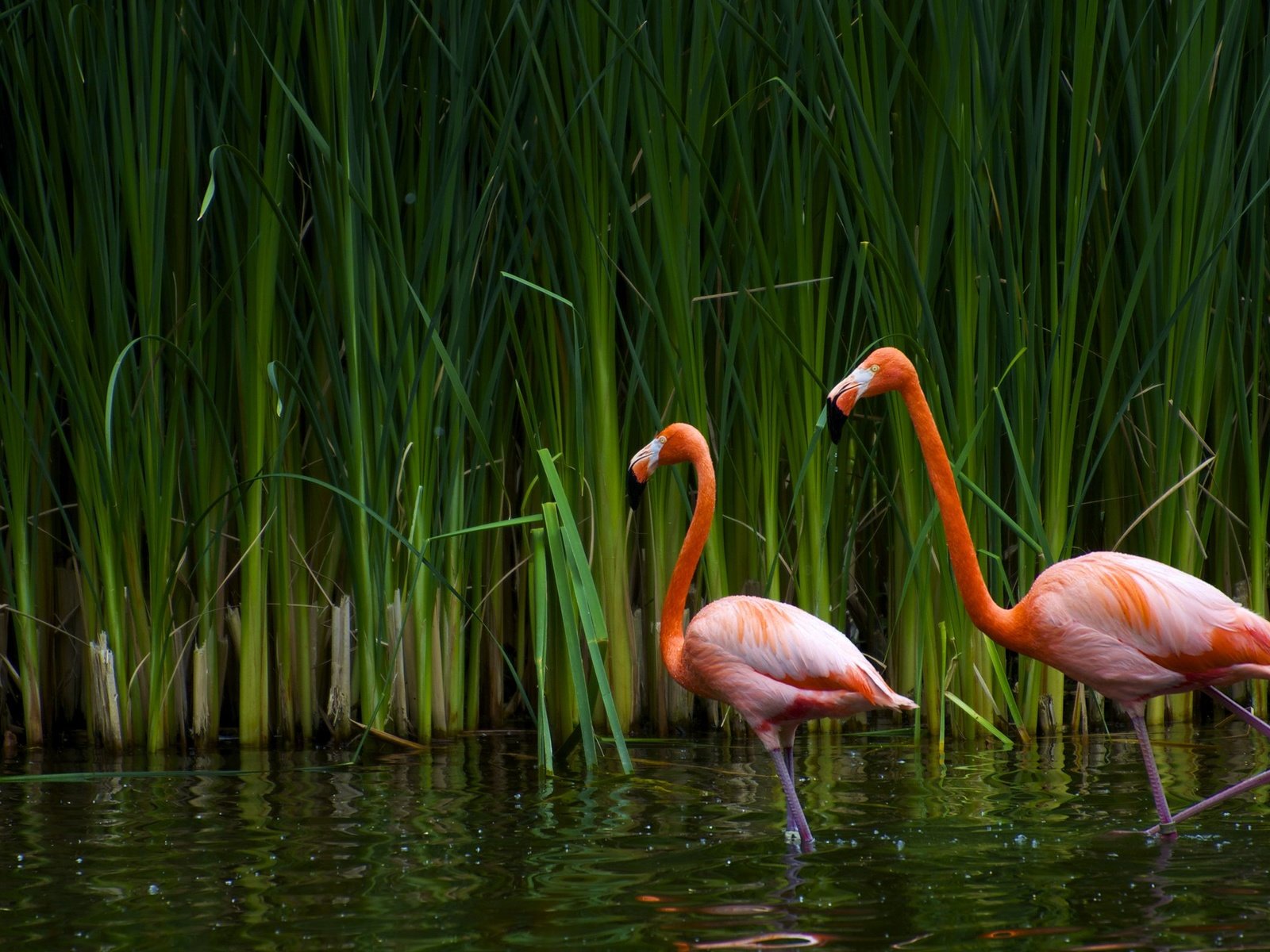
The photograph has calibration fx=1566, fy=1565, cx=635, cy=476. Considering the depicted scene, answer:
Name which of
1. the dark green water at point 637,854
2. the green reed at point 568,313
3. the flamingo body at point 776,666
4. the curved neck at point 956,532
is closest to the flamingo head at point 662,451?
the green reed at point 568,313

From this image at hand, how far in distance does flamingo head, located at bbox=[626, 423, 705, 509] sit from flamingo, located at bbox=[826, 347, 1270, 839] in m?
0.64

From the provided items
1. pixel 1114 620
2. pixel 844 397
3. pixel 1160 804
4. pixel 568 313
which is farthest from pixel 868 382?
pixel 568 313

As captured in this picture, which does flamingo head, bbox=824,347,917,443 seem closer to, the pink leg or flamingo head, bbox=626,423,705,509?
flamingo head, bbox=626,423,705,509

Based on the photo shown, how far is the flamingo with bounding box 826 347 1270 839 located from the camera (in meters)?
4.02

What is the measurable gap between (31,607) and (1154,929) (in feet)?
13.0

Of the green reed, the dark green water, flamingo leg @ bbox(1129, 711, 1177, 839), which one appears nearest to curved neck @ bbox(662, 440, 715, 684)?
the green reed

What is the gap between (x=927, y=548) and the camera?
17.4 feet

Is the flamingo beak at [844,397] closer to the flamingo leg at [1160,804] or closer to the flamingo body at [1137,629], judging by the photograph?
the flamingo body at [1137,629]

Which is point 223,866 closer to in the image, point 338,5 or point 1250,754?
point 338,5

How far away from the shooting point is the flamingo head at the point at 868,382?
3996 millimetres

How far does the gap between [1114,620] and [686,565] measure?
126cm

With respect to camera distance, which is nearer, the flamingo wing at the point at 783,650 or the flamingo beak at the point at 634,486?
the flamingo wing at the point at 783,650

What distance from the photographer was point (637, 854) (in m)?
3.76

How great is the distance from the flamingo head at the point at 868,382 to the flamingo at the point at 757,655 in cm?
57
